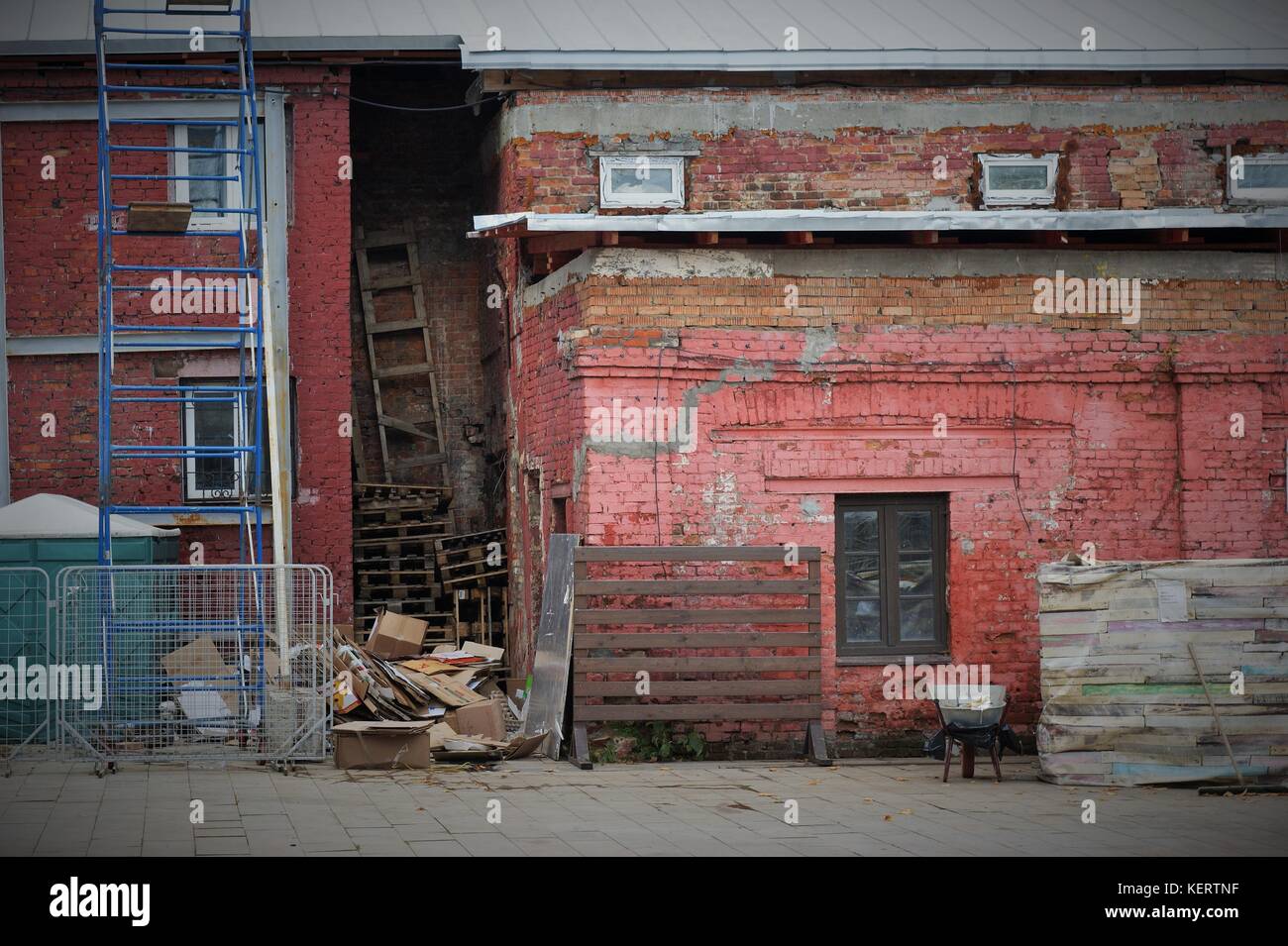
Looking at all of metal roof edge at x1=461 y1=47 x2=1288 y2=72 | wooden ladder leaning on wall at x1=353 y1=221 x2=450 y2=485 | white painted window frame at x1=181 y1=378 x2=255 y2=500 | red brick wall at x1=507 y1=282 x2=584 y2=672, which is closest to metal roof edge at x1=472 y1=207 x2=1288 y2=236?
red brick wall at x1=507 y1=282 x2=584 y2=672

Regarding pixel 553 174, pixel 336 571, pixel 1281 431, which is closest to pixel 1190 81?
pixel 1281 431

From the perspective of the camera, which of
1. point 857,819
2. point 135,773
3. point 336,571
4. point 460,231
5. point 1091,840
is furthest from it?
Result: point 460,231

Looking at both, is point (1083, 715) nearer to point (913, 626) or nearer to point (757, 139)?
point (913, 626)

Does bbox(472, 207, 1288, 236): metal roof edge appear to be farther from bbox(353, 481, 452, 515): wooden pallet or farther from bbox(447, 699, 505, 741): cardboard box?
bbox(353, 481, 452, 515): wooden pallet

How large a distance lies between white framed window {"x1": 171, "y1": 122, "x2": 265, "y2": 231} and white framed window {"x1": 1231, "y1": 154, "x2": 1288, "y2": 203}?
11.1 metres

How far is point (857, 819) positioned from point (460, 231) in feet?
37.1

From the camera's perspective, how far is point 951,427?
1319cm

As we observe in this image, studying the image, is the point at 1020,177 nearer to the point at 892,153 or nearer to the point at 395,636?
the point at 892,153

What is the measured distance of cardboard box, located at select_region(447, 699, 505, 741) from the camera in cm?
1284

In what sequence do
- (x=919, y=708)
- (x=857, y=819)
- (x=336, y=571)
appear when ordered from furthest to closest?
1. (x=336, y=571)
2. (x=919, y=708)
3. (x=857, y=819)

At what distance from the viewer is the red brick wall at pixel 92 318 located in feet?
52.1

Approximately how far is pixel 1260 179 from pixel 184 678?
12656mm

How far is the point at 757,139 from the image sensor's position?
15.4 m

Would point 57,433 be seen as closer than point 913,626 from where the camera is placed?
No
